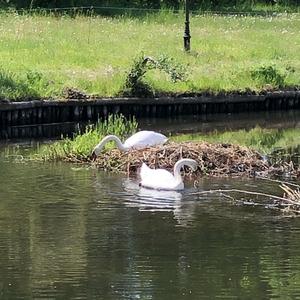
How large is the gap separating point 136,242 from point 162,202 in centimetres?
271

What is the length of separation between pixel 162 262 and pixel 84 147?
7.95 meters

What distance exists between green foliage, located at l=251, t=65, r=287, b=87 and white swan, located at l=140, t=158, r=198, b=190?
46.7 feet

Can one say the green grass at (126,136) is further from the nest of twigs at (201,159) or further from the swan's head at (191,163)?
the swan's head at (191,163)

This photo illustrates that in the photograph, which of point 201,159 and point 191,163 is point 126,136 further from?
point 191,163

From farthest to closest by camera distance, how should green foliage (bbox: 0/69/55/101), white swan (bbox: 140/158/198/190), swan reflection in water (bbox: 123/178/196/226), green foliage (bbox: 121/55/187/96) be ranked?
green foliage (bbox: 121/55/187/96) → green foliage (bbox: 0/69/55/101) → white swan (bbox: 140/158/198/190) → swan reflection in water (bbox: 123/178/196/226)

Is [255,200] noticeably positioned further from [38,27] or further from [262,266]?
[38,27]

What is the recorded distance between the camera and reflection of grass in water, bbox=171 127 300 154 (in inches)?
967

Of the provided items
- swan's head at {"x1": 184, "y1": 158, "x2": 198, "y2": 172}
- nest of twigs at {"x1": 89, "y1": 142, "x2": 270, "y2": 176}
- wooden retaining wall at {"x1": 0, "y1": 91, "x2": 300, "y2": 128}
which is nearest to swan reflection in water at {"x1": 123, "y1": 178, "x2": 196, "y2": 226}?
swan's head at {"x1": 184, "y1": 158, "x2": 198, "y2": 172}

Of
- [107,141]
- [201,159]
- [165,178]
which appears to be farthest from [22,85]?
[165,178]

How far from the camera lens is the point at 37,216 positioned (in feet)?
53.3

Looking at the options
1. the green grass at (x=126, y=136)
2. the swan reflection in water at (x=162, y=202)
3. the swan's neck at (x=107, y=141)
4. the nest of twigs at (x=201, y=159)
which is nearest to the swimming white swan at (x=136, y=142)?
the swan's neck at (x=107, y=141)

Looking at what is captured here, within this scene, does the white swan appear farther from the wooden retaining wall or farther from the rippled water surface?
the wooden retaining wall

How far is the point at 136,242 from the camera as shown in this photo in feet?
48.0

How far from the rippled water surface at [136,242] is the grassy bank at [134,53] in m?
10.1
